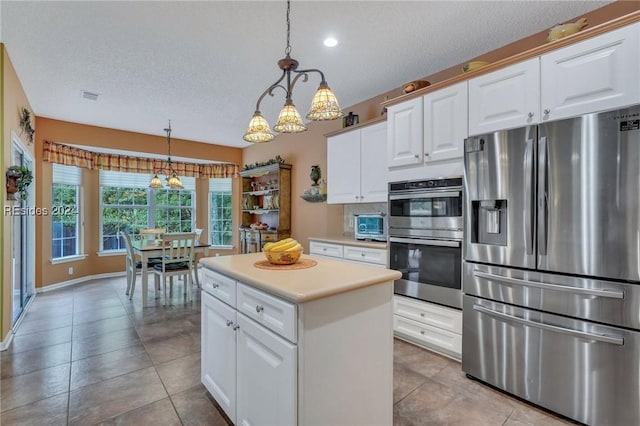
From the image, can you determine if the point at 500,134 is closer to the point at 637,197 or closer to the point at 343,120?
the point at 637,197

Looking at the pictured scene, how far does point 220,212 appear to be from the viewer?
7035mm

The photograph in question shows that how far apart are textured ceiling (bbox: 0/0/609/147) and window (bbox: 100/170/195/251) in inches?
88.4

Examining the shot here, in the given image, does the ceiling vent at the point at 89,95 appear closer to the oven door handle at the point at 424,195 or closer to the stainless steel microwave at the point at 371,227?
the stainless steel microwave at the point at 371,227

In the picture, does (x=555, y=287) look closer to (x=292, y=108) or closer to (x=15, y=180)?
(x=292, y=108)

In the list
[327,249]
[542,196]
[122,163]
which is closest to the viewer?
[542,196]

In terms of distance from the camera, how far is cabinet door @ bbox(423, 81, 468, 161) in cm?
248

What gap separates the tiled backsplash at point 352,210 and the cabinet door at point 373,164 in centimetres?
36

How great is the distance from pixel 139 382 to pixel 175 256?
2269 millimetres

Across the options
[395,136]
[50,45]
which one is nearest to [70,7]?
[50,45]

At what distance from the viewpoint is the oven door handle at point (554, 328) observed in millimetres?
1696

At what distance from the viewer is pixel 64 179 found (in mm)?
5230

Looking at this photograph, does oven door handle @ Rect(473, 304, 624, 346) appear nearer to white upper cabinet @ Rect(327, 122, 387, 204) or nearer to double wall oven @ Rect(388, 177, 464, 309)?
double wall oven @ Rect(388, 177, 464, 309)

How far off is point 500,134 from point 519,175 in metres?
0.32

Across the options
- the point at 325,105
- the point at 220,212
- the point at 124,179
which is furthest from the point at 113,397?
the point at 220,212
